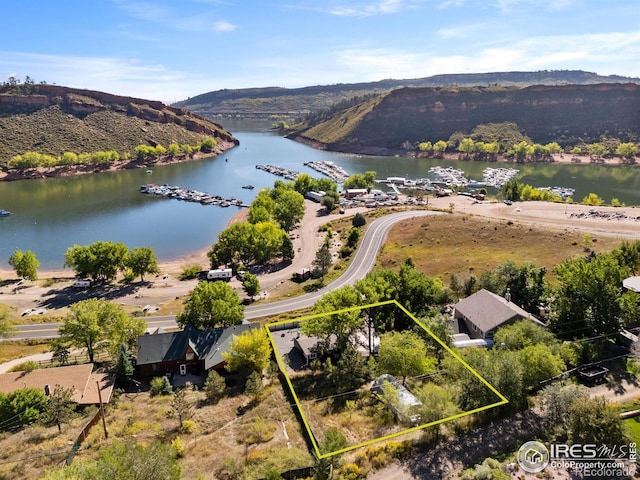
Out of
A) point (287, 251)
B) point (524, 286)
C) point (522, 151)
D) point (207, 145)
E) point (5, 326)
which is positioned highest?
point (207, 145)

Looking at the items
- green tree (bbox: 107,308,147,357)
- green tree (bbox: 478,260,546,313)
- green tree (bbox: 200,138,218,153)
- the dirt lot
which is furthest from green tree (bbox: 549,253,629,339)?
green tree (bbox: 200,138,218,153)

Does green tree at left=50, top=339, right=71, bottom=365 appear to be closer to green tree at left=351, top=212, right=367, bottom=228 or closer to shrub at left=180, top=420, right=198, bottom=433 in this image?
shrub at left=180, top=420, right=198, bottom=433

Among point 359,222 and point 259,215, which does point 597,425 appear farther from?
point 259,215

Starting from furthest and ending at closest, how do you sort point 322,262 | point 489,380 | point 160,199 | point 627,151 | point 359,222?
point 627,151
point 160,199
point 359,222
point 322,262
point 489,380

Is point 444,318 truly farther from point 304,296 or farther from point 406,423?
point 304,296

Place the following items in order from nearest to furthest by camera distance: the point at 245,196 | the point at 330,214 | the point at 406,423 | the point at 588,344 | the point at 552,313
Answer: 1. the point at 406,423
2. the point at 588,344
3. the point at 552,313
4. the point at 330,214
5. the point at 245,196

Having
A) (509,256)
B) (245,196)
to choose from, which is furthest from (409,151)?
(509,256)

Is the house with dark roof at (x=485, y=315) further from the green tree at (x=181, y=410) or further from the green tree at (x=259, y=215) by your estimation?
the green tree at (x=259, y=215)

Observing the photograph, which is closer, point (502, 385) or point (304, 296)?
point (502, 385)

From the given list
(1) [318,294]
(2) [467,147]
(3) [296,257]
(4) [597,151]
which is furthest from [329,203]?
(4) [597,151]
